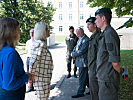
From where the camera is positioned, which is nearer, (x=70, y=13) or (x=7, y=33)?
(x=7, y=33)

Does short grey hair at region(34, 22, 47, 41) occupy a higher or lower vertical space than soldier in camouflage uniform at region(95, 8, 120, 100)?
higher

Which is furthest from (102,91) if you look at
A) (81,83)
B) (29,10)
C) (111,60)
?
(29,10)

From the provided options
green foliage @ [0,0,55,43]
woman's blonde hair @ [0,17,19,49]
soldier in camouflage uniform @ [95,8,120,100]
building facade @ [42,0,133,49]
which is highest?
building facade @ [42,0,133,49]

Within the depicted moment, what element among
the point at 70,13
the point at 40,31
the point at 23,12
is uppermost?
the point at 70,13

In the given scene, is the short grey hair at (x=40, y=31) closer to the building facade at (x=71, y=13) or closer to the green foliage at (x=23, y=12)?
the green foliage at (x=23, y=12)

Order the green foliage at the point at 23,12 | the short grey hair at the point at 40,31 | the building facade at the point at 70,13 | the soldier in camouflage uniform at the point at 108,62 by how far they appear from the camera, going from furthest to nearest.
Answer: the building facade at the point at 70,13
the green foliage at the point at 23,12
the short grey hair at the point at 40,31
the soldier in camouflage uniform at the point at 108,62

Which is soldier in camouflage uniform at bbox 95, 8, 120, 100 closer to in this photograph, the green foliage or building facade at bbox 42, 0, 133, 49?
the green foliage

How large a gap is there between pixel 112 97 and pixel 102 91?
181 millimetres

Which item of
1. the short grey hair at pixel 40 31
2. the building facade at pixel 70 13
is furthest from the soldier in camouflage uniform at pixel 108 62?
the building facade at pixel 70 13

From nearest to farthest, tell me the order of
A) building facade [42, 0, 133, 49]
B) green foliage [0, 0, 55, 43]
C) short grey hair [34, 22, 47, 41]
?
short grey hair [34, 22, 47, 41] < green foliage [0, 0, 55, 43] < building facade [42, 0, 133, 49]

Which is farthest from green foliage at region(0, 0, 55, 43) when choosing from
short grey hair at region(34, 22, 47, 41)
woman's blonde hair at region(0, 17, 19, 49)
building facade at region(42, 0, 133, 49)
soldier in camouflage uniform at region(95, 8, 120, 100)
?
building facade at region(42, 0, 133, 49)

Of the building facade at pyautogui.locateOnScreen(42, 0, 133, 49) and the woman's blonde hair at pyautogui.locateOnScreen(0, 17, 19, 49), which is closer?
the woman's blonde hair at pyautogui.locateOnScreen(0, 17, 19, 49)

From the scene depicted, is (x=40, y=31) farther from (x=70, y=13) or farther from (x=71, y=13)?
(x=71, y=13)

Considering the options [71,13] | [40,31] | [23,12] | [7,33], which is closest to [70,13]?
[71,13]
